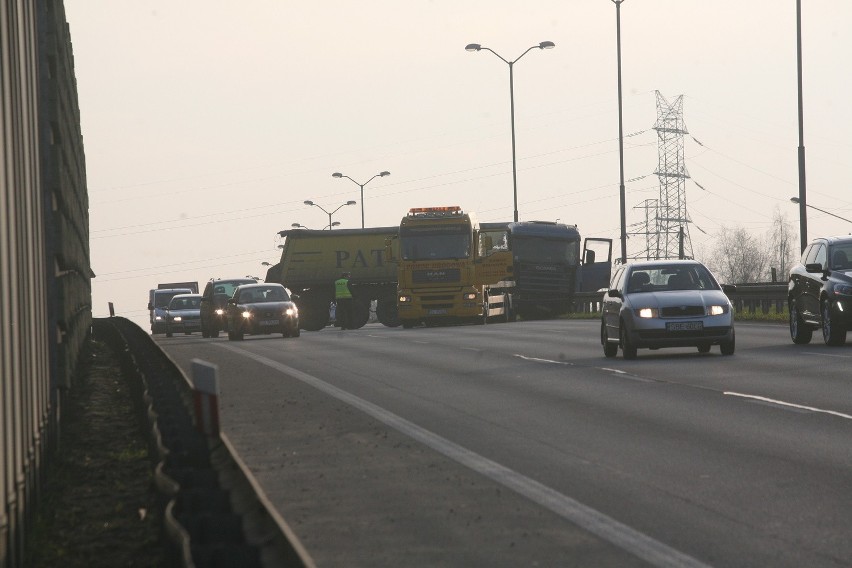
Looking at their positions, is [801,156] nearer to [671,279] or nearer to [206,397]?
[671,279]

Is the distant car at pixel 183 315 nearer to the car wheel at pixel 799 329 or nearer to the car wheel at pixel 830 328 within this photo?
the car wheel at pixel 799 329

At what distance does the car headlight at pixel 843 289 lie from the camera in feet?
79.3

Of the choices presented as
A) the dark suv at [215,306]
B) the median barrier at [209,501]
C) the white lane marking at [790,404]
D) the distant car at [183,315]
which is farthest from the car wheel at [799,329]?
the distant car at [183,315]

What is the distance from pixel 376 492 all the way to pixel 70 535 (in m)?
2.36

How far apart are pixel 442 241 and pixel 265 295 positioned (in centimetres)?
591

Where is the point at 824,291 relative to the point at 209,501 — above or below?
above

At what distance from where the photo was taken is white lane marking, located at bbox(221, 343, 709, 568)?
7332 millimetres

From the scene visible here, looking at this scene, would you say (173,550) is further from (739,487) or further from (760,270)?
(760,270)

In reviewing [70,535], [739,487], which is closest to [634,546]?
[739,487]

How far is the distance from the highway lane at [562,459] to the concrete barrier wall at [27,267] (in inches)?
59.7

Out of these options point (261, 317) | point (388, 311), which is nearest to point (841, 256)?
point (261, 317)

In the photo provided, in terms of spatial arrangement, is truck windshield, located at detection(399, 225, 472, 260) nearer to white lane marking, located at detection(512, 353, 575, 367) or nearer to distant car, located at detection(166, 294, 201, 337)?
distant car, located at detection(166, 294, 201, 337)

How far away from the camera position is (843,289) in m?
24.2

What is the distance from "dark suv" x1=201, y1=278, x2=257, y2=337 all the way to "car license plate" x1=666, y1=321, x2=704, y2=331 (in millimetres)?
23012
